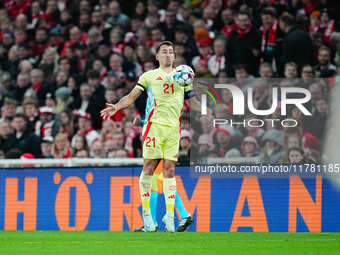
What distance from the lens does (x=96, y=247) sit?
797 cm

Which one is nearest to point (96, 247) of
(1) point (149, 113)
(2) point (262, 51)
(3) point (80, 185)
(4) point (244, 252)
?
(4) point (244, 252)

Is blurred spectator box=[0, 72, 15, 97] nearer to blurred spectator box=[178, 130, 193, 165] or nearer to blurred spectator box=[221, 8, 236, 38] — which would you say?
blurred spectator box=[221, 8, 236, 38]

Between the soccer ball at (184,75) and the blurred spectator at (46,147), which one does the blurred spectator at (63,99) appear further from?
the soccer ball at (184,75)

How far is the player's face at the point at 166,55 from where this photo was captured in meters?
9.78

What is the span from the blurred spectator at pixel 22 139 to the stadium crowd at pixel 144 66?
0.07 ft

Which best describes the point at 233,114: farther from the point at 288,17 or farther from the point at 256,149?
the point at 288,17

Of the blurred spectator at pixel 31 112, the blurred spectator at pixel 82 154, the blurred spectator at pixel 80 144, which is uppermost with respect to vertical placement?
the blurred spectator at pixel 31 112

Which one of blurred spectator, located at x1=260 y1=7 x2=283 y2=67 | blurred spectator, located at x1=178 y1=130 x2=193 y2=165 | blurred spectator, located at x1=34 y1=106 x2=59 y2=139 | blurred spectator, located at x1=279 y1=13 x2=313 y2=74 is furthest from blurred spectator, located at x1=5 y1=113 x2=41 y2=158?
blurred spectator, located at x1=279 y1=13 x2=313 y2=74

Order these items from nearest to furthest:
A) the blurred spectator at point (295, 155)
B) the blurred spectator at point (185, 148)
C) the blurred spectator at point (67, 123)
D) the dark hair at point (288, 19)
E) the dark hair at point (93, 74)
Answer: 1. the blurred spectator at point (295, 155)
2. the blurred spectator at point (185, 148)
3. the dark hair at point (288, 19)
4. the blurred spectator at point (67, 123)
5. the dark hair at point (93, 74)

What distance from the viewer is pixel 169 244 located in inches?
319

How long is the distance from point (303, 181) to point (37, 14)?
9921 mm

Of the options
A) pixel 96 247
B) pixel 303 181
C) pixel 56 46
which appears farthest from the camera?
pixel 56 46

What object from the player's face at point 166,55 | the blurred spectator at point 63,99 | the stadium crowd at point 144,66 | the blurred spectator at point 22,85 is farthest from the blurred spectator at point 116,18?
the player's face at point 166,55

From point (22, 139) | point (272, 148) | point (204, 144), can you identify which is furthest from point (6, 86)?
point (272, 148)
